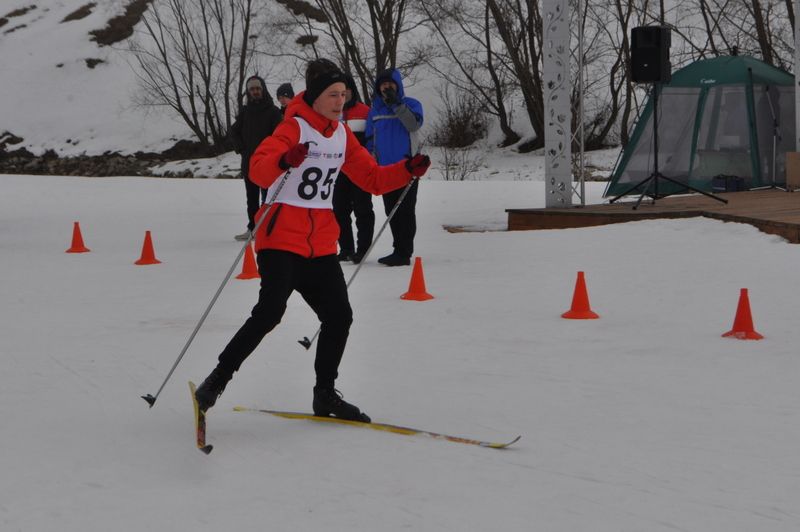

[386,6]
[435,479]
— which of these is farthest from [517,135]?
[435,479]

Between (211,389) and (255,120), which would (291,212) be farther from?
(255,120)

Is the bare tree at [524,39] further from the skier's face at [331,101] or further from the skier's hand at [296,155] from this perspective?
the skier's hand at [296,155]

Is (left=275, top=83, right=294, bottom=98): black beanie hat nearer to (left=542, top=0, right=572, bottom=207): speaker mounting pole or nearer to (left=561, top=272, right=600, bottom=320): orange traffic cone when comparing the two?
(left=542, top=0, right=572, bottom=207): speaker mounting pole

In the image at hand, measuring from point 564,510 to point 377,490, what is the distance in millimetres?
595

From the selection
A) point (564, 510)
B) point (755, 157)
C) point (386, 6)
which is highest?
point (386, 6)

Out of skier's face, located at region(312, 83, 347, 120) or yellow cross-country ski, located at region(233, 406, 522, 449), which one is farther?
skier's face, located at region(312, 83, 347, 120)

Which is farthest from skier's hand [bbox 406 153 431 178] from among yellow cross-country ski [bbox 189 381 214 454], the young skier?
yellow cross-country ski [bbox 189 381 214 454]

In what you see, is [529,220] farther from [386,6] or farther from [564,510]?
[386,6]

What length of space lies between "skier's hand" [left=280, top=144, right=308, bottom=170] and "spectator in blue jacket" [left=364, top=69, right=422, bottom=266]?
15.9ft

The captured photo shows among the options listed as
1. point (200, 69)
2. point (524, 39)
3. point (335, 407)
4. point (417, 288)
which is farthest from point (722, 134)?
point (200, 69)

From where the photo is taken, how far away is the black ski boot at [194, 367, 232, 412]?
3865 millimetres

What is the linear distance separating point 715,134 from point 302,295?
11168 mm

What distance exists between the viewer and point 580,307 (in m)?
6.49

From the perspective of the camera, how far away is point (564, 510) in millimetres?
3164
